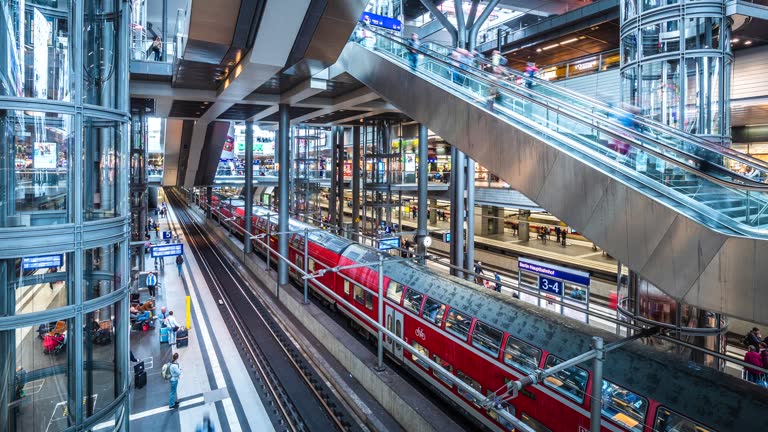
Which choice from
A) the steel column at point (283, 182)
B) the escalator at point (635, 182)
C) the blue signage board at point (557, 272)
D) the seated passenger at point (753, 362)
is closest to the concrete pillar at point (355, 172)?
the steel column at point (283, 182)

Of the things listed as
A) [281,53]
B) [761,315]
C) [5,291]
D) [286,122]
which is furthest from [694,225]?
[286,122]

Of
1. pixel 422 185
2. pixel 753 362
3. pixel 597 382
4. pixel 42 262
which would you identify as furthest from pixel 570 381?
pixel 422 185

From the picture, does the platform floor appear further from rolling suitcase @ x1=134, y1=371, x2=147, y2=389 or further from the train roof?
the train roof

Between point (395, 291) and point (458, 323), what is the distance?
107 inches

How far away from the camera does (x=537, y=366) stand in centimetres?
→ 763

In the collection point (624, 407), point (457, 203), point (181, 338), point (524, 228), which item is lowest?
point (181, 338)

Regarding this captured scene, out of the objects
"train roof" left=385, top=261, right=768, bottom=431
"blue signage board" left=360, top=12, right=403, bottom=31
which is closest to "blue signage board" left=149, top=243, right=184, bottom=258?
"blue signage board" left=360, top=12, right=403, bottom=31

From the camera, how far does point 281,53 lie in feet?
37.4

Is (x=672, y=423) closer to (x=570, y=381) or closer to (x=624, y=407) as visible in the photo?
(x=624, y=407)

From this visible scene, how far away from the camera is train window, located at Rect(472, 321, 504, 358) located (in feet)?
27.7

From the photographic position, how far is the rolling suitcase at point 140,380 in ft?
37.9

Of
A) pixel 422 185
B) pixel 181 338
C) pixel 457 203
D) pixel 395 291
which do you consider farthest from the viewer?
pixel 422 185

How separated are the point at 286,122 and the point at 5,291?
1523 centimetres

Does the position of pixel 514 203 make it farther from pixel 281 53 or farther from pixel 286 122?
pixel 281 53
